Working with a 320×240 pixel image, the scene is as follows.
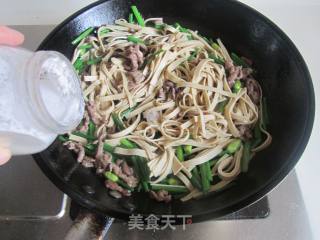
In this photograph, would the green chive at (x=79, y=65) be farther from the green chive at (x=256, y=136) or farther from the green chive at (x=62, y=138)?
the green chive at (x=256, y=136)

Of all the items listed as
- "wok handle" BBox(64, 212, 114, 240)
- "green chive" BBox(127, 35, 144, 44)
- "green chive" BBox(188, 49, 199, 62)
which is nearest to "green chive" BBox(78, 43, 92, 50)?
"green chive" BBox(127, 35, 144, 44)

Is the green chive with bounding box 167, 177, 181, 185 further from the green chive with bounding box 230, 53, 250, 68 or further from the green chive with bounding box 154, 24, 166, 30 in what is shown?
the green chive with bounding box 154, 24, 166, 30

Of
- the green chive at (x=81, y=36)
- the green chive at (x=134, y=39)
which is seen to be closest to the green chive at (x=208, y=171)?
the green chive at (x=134, y=39)

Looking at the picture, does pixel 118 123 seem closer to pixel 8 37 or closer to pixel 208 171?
pixel 208 171

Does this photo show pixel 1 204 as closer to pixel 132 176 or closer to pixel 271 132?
pixel 132 176

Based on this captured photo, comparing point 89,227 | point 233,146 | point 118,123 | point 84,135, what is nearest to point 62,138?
point 84,135
